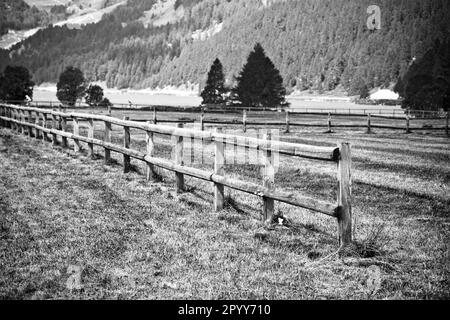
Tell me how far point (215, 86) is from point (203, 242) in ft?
246

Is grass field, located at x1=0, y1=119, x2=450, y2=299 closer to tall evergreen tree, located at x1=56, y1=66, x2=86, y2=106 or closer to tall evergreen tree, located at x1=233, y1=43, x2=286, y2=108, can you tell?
tall evergreen tree, located at x1=233, y1=43, x2=286, y2=108

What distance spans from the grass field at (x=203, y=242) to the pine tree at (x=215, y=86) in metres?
69.6

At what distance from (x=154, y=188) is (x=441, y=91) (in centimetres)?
7453

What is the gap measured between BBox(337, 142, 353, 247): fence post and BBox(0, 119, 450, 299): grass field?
0.87 ft

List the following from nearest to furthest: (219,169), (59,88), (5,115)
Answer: (219,169)
(5,115)
(59,88)

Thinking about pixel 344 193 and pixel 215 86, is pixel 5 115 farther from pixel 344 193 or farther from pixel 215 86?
pixel 215 86

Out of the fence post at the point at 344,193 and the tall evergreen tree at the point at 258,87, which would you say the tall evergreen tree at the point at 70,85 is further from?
the fence post at the point at 344,193

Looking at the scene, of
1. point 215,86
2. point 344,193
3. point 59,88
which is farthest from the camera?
point 59,88

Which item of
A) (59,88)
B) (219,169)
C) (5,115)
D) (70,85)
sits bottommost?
(219,169)

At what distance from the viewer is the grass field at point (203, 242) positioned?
443 cm

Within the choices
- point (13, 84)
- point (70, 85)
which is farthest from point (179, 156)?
point (70, 85)

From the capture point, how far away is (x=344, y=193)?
5371 mm

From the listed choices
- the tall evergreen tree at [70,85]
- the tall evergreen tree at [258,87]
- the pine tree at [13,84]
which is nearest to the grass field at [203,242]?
the tall evergreen tree at [258,87]

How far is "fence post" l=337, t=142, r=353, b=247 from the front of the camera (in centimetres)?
536
